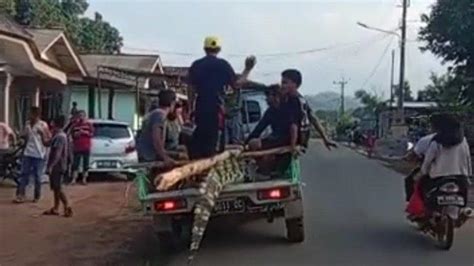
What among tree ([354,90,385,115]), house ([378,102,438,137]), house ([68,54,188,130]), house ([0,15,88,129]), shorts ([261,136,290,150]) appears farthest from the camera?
tree ([354,90,385,115])

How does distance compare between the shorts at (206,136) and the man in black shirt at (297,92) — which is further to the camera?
the man in black shirt at (297,92)

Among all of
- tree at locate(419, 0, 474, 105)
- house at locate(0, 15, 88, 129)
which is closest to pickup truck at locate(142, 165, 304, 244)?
house at locate(0, 15, 88, 129)

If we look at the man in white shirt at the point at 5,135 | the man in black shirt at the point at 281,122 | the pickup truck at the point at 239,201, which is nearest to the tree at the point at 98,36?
the man in white shirt at the point at 5,135

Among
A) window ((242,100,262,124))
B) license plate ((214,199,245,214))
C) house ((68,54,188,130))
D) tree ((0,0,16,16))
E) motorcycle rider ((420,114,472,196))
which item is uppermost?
tree ((0,0,16,16))

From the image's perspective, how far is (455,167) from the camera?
10891 mm

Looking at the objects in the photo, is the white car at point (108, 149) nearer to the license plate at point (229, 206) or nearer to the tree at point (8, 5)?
the license plate at point (229, 206)

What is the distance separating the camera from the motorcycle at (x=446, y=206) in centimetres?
1072

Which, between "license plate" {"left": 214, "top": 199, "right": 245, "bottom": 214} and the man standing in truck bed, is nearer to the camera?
"license plate" {"left": 214, "top": 199, "right": 245, "bottom": 214}

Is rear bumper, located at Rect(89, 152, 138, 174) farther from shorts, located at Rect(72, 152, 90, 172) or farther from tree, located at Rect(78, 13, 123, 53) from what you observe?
tree, located at Rect(78, 13, 123, 53)

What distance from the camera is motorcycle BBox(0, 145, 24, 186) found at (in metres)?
18.3

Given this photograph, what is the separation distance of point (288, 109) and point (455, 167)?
2.22 meters

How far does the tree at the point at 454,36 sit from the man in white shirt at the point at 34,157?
58.5ft

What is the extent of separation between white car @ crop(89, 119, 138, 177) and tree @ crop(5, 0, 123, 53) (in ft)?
46.2

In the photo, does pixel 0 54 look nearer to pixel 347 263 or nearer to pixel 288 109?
pixel 288 109
